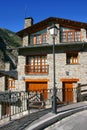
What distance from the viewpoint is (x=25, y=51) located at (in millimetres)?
27141

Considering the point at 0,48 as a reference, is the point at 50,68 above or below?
below

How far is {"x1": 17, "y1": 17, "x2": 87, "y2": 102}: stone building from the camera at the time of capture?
81.7 feet

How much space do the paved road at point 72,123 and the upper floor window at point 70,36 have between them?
14.1 meters

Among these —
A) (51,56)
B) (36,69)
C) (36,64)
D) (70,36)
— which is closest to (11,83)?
(36,69)

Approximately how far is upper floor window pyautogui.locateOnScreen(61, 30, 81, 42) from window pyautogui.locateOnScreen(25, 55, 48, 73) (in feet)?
8.60

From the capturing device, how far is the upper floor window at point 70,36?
25.7 m

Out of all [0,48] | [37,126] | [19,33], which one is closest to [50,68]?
[19,33]

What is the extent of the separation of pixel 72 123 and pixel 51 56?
15.3m

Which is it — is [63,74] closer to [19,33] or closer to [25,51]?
[25,51]

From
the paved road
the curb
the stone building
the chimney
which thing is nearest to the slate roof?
the stone building

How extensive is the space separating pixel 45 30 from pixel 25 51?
2875 mm

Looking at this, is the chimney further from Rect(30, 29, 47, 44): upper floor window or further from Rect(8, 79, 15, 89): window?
Rect(8, 79, 15, 89): window

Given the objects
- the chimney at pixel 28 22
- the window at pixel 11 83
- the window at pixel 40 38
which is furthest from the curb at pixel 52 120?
the window at pixel 11 83

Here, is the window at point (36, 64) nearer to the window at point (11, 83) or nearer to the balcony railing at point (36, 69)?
the balcony railing at point (36, 69)
